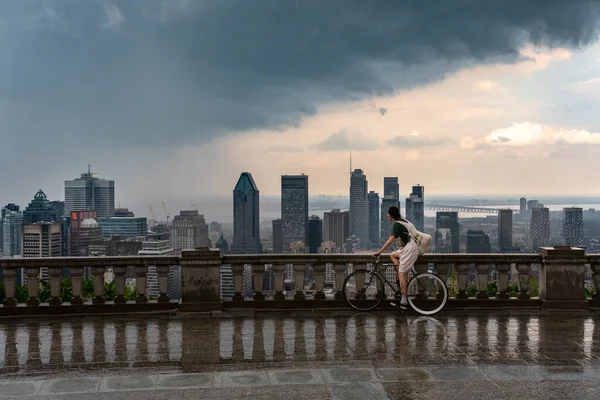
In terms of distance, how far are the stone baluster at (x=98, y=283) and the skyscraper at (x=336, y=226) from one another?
50.0 meters

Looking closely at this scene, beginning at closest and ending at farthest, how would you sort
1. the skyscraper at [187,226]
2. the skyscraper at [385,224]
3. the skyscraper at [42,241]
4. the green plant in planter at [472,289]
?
1. the green plant in planter at [472,289]
2. the skyscraper at [385,224]
3. the skyscraper at [42,241]
4. the skyscraper at [187,226]

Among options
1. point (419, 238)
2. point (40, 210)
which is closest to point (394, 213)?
point (419, 238)

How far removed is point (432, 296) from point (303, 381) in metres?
5.46

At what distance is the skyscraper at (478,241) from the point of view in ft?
151

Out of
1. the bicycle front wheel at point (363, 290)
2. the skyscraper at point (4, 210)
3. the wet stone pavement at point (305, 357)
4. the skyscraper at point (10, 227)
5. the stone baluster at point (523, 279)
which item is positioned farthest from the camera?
the skyscraper at point (4, 210)

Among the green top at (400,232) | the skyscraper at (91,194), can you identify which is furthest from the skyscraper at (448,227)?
the skyscraper at (91,194)

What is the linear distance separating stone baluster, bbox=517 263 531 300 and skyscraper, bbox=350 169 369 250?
1845 inches

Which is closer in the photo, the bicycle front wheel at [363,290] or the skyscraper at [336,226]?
the bicycle front wheel at [363,290]

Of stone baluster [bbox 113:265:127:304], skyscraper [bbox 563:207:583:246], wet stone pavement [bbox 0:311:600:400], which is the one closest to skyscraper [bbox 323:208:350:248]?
skyscraper [bbox 563:207:583:246]

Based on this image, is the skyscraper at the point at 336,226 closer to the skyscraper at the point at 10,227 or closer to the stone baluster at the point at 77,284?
the skyscraper at the point at 10,227

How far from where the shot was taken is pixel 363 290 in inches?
480

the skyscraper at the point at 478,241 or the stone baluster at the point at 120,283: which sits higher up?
the stone baluster at the point at 120,283

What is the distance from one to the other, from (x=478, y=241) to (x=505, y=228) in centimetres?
763

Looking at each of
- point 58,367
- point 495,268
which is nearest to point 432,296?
point 495,268
